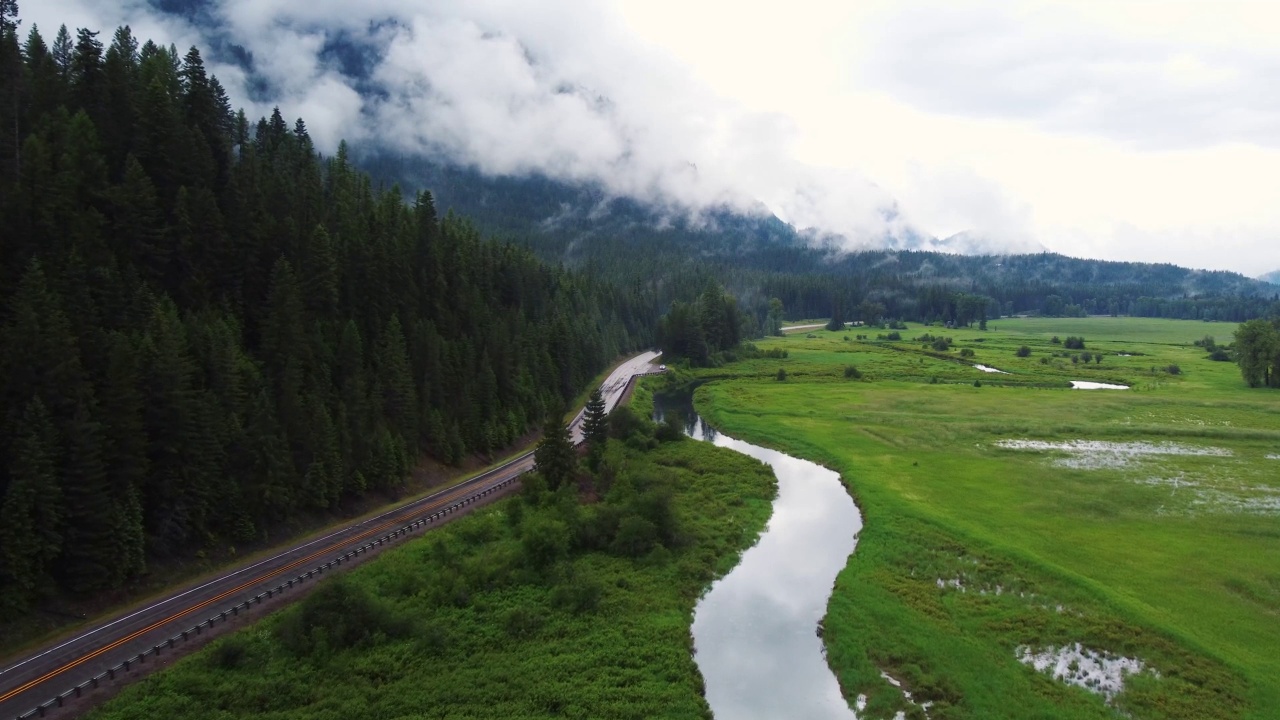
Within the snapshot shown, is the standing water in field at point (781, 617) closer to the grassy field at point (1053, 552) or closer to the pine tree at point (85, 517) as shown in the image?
the grassy field at point (1053, 552)

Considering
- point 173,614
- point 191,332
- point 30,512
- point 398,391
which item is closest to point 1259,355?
point 398,391

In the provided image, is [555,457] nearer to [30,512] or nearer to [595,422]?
[595,422]

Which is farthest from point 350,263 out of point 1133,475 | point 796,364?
point 796,364

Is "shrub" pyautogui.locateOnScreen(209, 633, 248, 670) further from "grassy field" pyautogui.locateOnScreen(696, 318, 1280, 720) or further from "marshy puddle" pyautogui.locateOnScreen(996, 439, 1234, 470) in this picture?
"marshy puddle" pyautogui.locateOnScreen(996, 439, 1234, 470)

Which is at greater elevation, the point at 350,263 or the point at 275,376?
the point at 350,263

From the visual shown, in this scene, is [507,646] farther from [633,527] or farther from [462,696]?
[633,527]

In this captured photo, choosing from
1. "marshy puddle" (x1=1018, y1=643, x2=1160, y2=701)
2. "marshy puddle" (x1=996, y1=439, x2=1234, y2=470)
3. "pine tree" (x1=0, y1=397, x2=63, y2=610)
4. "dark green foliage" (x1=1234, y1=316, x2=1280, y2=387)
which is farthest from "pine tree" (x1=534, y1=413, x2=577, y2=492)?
Result: "dark green foliage" (x1=1234, y1=316, x2=1280, y2=387)
